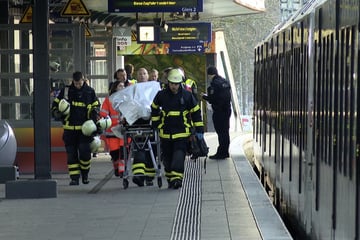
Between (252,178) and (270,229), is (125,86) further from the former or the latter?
(270,229)

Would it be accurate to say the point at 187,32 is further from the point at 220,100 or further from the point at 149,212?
the point at 149,212

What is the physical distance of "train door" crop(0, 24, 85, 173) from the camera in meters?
15.4

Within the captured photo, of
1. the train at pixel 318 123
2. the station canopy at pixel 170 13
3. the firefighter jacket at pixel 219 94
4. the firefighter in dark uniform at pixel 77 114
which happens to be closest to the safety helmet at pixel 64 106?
the firefighter in dark uniform at pixel 77 114

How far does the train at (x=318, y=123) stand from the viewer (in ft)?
18.9

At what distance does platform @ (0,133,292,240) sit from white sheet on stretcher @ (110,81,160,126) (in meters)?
1.19

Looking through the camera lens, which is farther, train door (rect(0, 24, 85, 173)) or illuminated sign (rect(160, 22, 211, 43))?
illuminated sign (rect(160, 22, 211, 43))

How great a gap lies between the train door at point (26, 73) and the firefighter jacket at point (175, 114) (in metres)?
3.06

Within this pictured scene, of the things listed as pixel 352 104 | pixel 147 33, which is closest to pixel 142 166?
pixel 352 104

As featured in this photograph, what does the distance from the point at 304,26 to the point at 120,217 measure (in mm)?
3461

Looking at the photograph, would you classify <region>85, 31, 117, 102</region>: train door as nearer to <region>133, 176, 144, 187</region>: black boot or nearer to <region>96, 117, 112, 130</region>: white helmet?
<region>96, 117, 112, 130</region>: white helmet

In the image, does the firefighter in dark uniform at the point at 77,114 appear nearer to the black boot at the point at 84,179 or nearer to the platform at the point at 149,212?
the black boot at the point at 84,179

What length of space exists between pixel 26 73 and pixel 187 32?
9.81 metres

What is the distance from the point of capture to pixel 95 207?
38.3 ft

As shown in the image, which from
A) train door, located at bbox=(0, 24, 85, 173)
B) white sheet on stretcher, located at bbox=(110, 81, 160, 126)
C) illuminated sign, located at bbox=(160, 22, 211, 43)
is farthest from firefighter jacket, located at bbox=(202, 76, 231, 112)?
illuminated sign, located at bbox=(160, 22, 211, 43)
